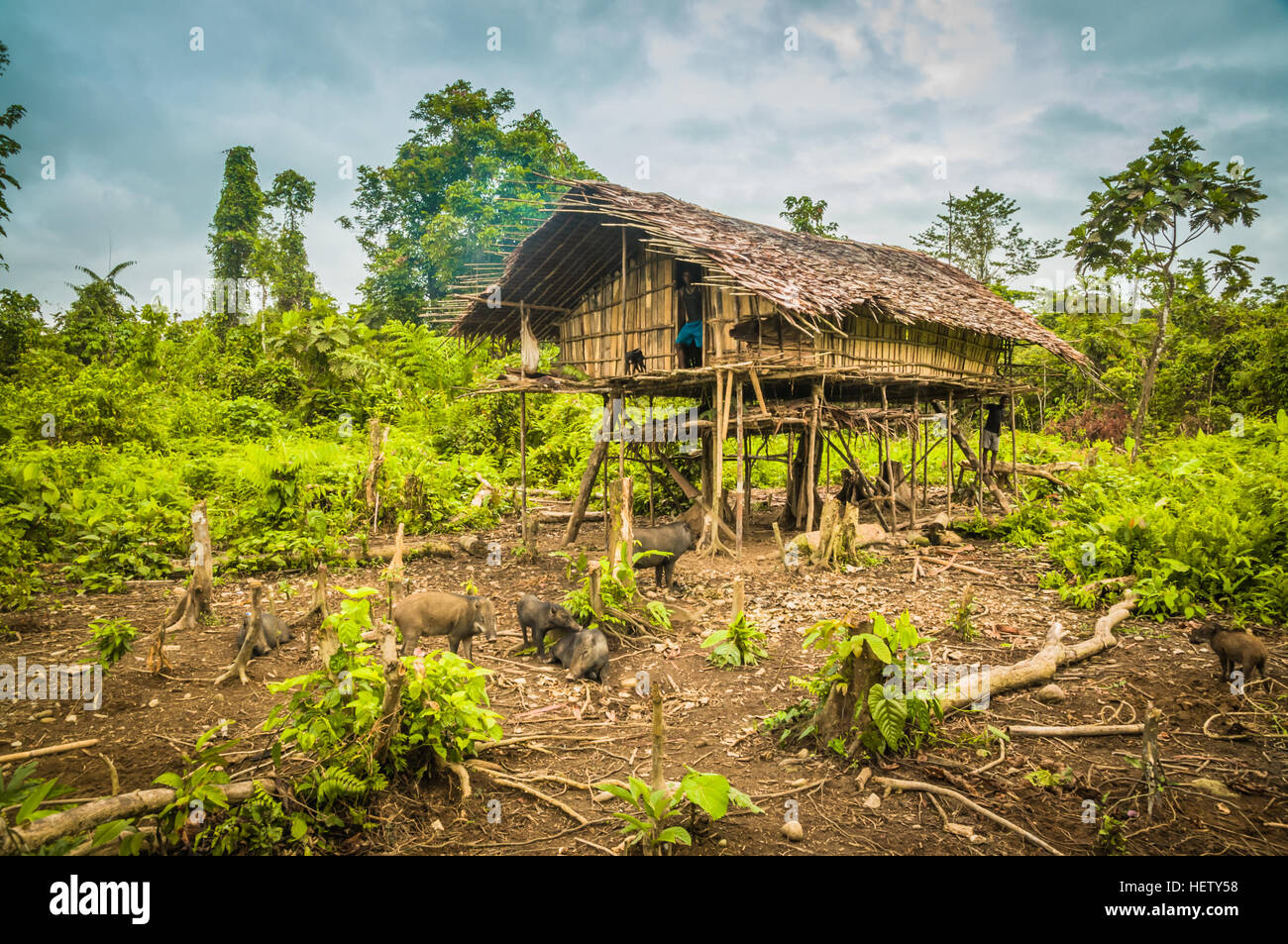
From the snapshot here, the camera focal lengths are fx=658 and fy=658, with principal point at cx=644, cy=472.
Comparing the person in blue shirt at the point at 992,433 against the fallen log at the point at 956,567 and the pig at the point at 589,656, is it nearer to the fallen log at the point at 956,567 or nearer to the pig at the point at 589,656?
the fallen log at the point at 956,567

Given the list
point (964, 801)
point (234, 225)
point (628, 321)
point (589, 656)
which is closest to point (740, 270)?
point (628, 321)

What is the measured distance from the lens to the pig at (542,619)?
6684mm

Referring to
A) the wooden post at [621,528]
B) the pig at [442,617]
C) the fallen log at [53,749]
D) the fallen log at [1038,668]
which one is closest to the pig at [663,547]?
the wooden post at [621,528]

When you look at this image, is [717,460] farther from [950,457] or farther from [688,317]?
[950,457]

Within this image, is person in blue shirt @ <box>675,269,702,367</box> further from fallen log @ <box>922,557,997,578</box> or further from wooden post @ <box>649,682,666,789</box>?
wooden post @ <box>649,682,666,789</box>

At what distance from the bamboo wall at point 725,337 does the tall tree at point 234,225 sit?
20.0m

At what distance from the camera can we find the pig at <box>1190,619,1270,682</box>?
213 inches

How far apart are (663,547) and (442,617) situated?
4.08 meters

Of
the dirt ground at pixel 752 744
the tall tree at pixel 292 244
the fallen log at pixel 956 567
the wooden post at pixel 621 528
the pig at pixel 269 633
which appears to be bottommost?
the dirt ground at pixel 752 744

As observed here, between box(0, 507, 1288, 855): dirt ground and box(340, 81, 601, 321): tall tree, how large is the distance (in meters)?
20.4

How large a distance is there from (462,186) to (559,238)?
14.4 m
